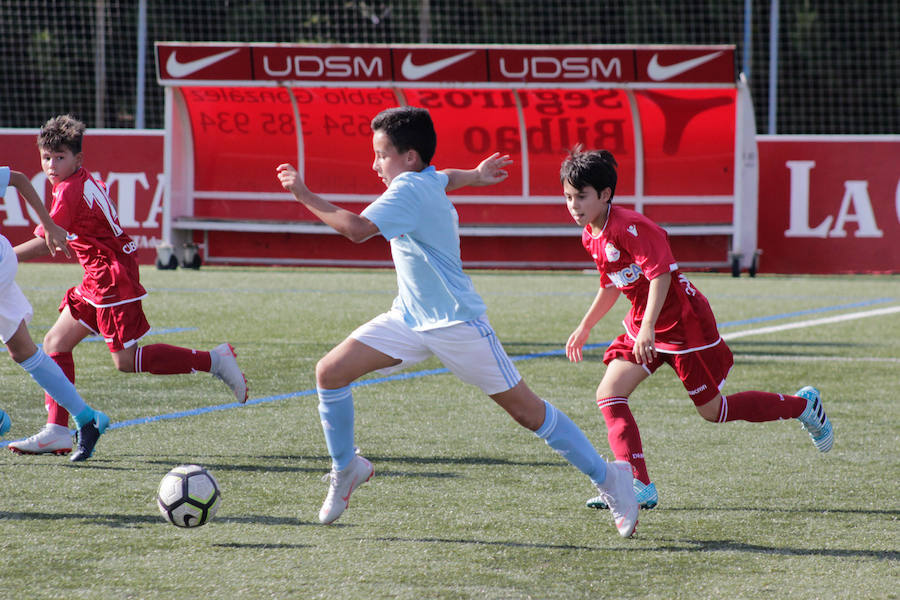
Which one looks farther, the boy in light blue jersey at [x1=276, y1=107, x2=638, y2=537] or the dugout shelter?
the dugout shelter

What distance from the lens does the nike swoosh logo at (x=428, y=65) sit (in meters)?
15.8

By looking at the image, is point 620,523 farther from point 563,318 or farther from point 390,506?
point 563,318

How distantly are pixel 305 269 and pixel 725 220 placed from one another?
5995mm

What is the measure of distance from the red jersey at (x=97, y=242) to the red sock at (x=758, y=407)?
267cm

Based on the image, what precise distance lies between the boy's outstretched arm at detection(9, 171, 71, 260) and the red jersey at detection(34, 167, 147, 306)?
37cm

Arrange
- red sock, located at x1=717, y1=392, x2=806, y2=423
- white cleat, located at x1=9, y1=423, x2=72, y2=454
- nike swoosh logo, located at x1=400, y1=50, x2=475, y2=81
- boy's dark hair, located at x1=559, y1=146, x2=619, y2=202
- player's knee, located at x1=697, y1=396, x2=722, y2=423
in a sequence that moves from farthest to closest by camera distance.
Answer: nike swoosh logo, located at x1=400, y1=50, x2=475, y2=81 → white cleat, located at x1=9, y1=423, x2=72, y2=454 → red sock, located at x1=717, y1=392, x2=806, y2=423 → player's knee, located at x1=697, y1=396, x2=722, y2=423 → boy's dark hair, located at x1=559, y1=146, x2=619, y2=202

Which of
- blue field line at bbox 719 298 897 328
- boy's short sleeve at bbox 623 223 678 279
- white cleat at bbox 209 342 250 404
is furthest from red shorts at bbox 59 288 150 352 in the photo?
blue field line at bbox 719 298 897 328

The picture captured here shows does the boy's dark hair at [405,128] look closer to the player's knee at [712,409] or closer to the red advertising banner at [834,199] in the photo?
the player's knee at [712,409]

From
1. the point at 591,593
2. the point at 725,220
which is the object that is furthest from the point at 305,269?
the point at 591,593

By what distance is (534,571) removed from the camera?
12.2 ft

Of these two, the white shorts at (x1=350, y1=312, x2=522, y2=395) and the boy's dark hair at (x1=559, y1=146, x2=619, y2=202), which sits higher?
the boy's dark hair at (x1=559, y1=146, x2=619, y2=202)

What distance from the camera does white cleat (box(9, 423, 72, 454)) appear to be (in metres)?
5.33

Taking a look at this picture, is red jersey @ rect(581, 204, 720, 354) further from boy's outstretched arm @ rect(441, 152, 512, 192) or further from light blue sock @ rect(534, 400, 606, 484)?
light blue sock @ rect(534, 400, 606, 484)

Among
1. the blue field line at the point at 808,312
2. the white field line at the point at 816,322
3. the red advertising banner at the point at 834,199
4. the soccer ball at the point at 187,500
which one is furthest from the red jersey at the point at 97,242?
the red advertising banner at the point at 834,199
